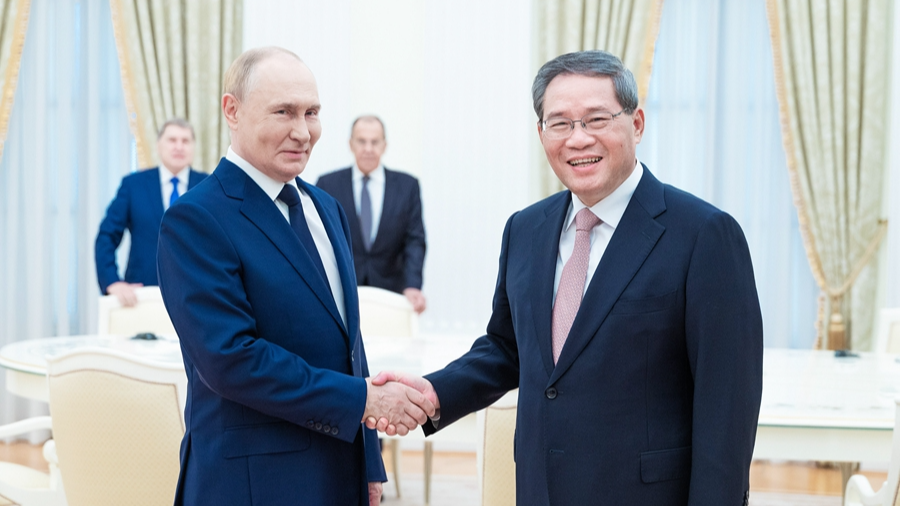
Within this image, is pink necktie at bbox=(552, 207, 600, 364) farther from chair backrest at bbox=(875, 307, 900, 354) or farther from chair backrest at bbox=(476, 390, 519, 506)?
chair backrest at bbox=(875, 307, 900, 354)

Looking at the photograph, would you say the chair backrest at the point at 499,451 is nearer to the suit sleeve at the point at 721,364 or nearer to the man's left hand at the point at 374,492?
the man's left hand at the point at 374,492

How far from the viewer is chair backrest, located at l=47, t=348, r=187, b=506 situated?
2346mm

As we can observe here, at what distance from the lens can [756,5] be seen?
507cm

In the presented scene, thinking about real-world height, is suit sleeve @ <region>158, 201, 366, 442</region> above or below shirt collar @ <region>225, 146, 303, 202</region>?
below

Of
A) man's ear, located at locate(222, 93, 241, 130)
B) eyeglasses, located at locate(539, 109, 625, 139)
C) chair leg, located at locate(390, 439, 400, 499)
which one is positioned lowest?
chair leg, located at locate(390, 439, 400, 499)

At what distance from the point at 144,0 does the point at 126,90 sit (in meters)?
0.56

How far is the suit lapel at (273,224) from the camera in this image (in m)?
1.63

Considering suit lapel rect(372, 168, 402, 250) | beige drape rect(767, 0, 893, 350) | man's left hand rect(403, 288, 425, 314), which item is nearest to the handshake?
man's left hand rect(403, 288, 425, 314)

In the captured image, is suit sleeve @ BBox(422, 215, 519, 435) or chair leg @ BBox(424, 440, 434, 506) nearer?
suit sleeve @ BBox(422, 215, 519, 435)

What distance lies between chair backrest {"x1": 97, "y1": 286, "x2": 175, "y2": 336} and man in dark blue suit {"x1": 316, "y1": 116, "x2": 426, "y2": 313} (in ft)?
3.60

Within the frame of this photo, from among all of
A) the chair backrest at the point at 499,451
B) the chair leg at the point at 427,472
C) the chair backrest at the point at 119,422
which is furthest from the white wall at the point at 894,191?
the chair backrest at the point at 119,422

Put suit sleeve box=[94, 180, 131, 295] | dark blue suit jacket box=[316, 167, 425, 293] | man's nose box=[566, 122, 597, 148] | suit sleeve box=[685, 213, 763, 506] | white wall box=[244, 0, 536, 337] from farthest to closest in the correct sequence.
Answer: white wall box=[244, 0, 536, 337], dark blue suit jacket box=[316, 167, 425, 293], suit sleeve box=[94, 180, 131, 295], man's nose box=[566, 122, 597, 148], suit sleeve box=[685, 213, 763, 506]

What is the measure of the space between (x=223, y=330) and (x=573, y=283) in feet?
2.08

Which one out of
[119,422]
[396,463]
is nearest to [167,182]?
[396,463]
